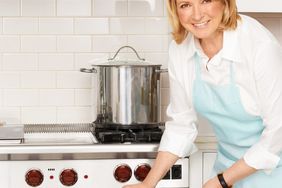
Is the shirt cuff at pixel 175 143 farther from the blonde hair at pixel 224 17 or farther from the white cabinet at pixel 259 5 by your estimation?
the white cabinet at pixel 259 5

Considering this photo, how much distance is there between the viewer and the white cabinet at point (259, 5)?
238 centimetres

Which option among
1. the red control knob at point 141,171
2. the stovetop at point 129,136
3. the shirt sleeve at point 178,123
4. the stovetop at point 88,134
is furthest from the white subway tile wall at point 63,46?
the shirt sleeve at point 178,123

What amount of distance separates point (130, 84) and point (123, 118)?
0.45 feet

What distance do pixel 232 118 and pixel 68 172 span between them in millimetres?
625

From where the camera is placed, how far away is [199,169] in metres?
2.40

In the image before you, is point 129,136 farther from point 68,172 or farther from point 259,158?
point 259,158

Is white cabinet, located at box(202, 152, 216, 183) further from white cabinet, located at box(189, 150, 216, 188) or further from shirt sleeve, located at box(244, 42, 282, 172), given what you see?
shirt sleeve, located at box(244, 42, 282, 172)

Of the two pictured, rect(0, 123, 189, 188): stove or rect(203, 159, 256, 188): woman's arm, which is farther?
rect(0, 123, 189, 188): stove

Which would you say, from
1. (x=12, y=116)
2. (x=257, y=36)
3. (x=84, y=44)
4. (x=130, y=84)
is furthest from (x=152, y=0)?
(x=257, y=36)

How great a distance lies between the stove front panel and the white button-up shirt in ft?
0.78

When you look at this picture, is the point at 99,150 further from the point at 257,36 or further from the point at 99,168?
the point at 257,36

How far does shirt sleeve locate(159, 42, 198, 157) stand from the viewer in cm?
204

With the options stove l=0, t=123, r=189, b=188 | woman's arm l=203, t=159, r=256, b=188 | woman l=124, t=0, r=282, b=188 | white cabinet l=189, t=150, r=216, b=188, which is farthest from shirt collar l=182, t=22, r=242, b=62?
white cabinet l=189, t=150, r=216, b=188

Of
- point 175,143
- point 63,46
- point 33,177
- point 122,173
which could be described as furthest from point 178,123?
point 63,46
